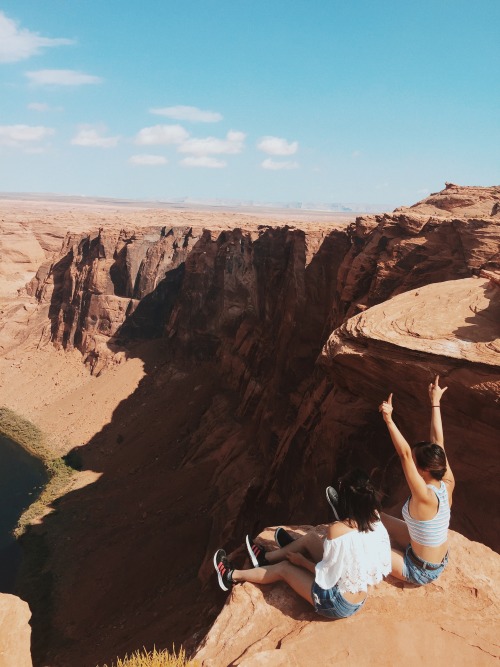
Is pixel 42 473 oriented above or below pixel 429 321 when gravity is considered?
below

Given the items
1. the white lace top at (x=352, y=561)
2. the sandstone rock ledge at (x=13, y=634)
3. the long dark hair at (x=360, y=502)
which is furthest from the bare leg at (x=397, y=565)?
the sandstone rock ledge at (x=13, y=634)

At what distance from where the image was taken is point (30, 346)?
166 ft

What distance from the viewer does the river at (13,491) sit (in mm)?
25638

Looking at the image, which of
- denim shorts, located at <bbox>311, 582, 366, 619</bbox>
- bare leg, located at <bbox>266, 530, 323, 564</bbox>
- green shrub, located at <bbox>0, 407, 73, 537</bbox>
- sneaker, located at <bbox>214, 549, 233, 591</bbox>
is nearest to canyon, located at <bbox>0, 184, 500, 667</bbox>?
denim shorts, located at <bbox>311, 582, 366, 619</bbox>

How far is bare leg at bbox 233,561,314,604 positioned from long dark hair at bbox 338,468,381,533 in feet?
4.36

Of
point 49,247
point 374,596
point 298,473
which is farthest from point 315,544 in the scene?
point 49,247

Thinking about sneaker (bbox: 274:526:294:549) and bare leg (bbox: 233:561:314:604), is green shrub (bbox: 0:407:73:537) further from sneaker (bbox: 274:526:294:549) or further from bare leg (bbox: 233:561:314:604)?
bare leg (bbox: 233:561:314:604)

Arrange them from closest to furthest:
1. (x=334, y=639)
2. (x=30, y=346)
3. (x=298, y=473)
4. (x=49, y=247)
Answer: (x=334, y=639) → (x=298, y=473) → (x=30, y=346) → (x=49, y=247)

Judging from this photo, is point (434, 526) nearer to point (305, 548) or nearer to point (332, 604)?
point (332, 604)

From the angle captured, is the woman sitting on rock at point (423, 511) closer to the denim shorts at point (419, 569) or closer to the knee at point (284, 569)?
the denim shorts at point (419, 569)

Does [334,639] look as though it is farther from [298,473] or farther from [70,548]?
[70,548]

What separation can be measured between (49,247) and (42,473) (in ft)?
121

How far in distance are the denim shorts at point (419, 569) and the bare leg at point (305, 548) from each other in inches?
47.9

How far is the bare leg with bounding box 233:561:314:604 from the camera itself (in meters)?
6.85
